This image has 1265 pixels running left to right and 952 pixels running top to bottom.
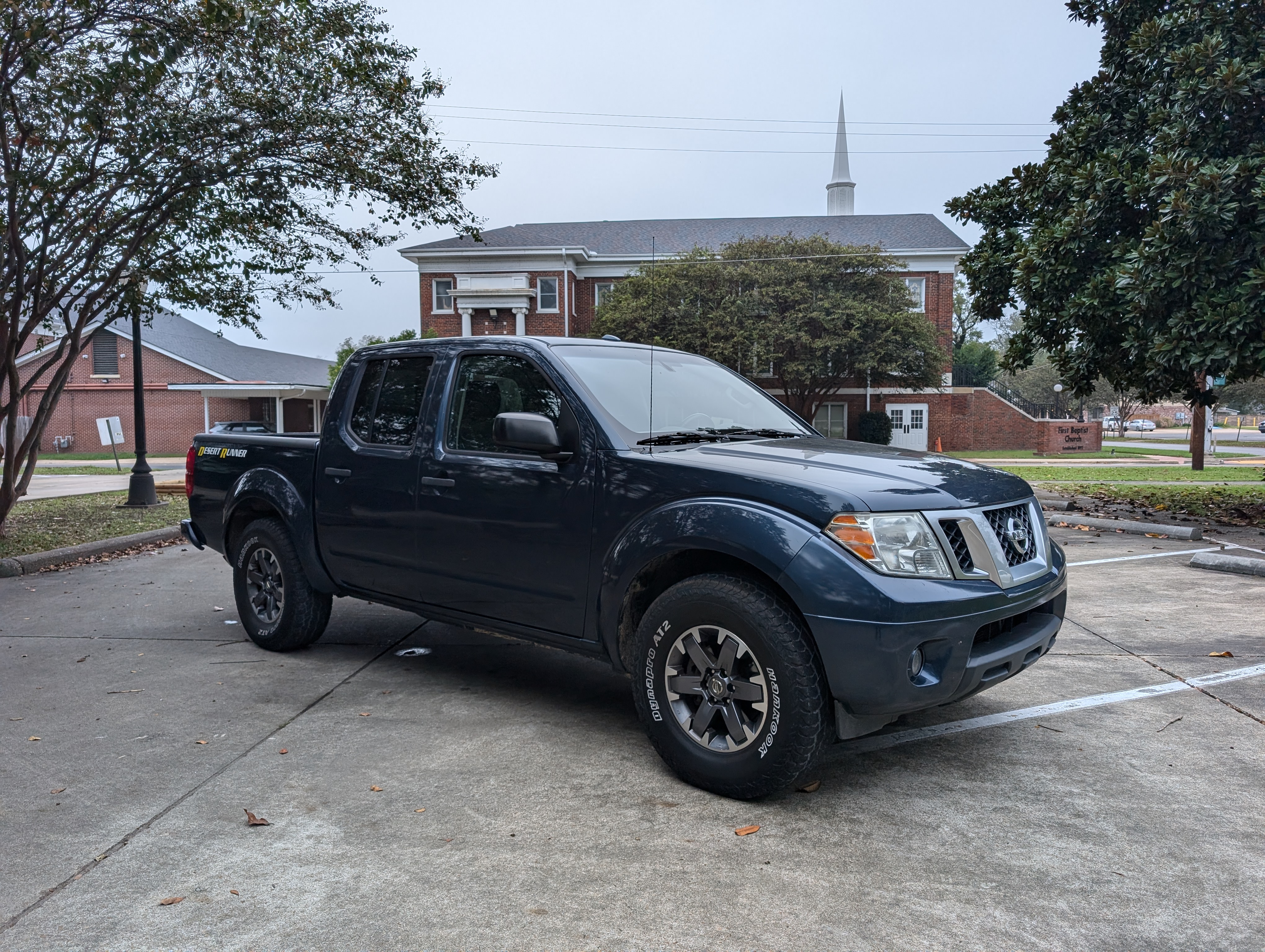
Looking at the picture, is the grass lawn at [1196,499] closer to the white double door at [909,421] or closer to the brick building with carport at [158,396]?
the white double door at [909,421]

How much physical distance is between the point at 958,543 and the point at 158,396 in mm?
48707

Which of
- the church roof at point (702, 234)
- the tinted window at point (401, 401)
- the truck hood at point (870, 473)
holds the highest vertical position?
the church roof at point (702, 234)

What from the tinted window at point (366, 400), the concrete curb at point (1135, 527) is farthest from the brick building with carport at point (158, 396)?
the tinted window at point (366, 400)

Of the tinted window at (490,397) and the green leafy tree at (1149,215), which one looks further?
the green leafy tree at (1149,215)

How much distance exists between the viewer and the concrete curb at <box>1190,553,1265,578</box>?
8422 millimetres

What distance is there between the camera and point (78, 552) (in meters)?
10.6

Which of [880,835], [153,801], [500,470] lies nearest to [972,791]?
[880,835]

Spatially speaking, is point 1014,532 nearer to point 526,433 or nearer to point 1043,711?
point 1043,711

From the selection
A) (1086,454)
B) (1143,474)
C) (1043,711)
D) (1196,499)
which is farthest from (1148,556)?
(1086,454)

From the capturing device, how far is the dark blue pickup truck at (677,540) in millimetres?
3459

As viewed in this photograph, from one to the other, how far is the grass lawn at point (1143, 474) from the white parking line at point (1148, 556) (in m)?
9.08

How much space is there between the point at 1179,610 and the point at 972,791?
433 cm

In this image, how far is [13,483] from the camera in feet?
37.5

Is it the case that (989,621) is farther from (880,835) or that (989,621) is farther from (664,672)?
(664,672)
